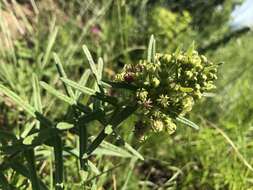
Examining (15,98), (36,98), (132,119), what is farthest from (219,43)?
(15,98)

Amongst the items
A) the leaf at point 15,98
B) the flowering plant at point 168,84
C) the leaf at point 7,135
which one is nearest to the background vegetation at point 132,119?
the leaf at point 7,135

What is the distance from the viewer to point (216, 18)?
379cm

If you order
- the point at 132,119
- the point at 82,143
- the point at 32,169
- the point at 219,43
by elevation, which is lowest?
the point at 32,169

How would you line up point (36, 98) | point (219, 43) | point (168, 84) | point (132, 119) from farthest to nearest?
point (219, 43) < point (132, 119) < point (36, 98) < point (168, 84)

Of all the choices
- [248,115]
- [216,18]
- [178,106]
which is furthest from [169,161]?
[216,18]

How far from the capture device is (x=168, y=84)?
1290mm

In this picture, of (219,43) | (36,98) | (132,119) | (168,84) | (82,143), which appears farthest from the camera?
(219,43)

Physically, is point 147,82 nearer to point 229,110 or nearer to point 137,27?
point 229,110

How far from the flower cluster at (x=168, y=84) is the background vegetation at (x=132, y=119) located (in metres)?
0.36

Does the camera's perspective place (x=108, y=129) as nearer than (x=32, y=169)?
Yes

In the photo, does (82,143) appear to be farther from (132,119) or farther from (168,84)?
(132,119)

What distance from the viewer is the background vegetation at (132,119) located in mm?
2064

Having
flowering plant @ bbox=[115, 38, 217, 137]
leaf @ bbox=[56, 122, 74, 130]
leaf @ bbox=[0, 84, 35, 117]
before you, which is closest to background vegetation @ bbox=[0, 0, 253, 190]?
leaf @ bbox=[0, 84, 35, 117]

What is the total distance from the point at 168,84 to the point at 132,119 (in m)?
0.58
